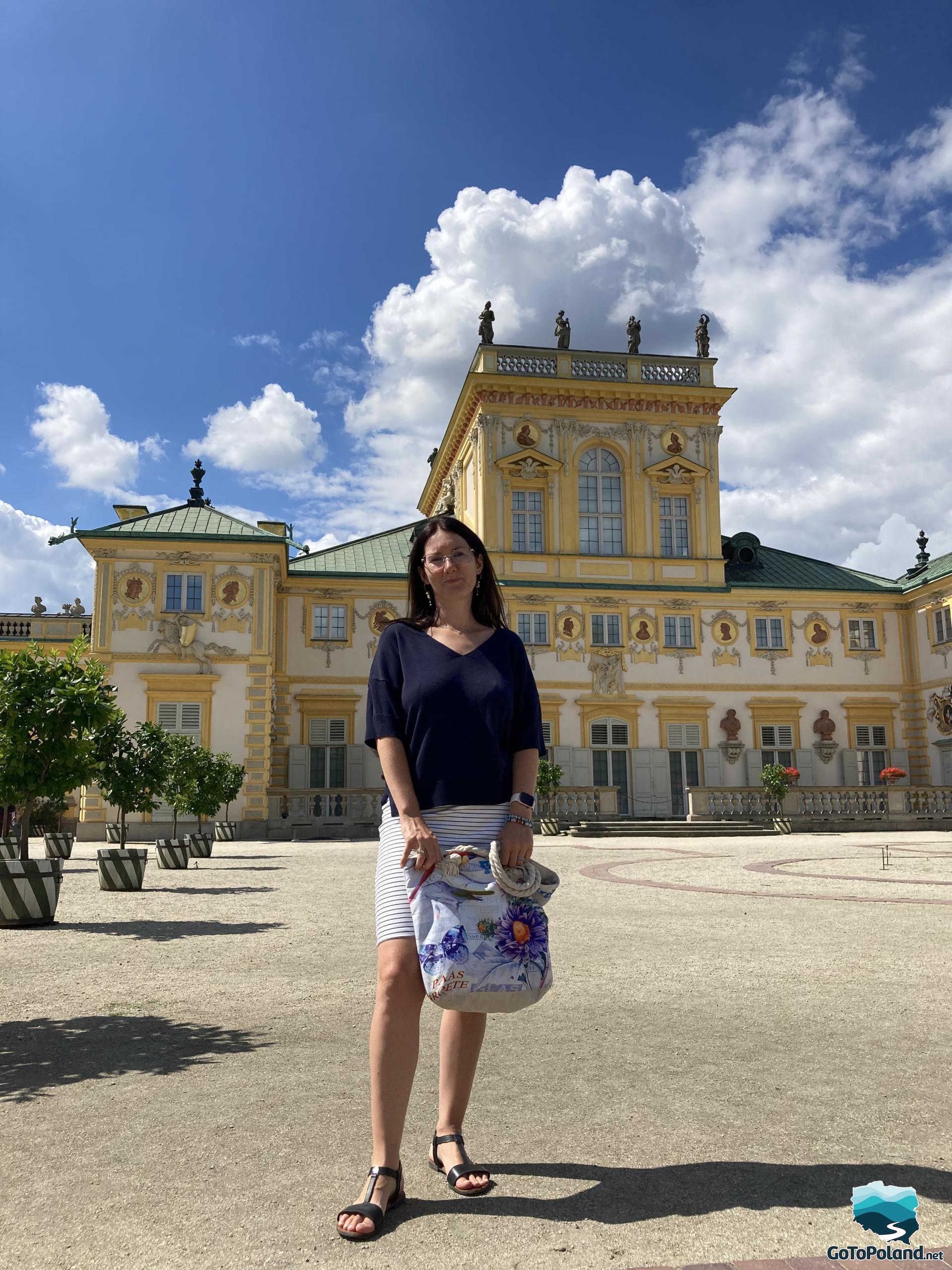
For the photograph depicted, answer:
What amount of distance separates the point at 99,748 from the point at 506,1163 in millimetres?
14120

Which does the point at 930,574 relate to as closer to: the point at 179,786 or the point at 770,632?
the point at 770,632

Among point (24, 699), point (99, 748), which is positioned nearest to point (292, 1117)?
point (24, 699)

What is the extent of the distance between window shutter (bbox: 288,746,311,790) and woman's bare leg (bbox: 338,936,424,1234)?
31157mm

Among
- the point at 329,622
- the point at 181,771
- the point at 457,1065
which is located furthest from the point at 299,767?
the point at 457,1065

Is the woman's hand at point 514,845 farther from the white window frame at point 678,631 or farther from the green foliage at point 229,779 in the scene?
the white window frame at point 678,631

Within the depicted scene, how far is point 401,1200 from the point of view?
319 centimetres

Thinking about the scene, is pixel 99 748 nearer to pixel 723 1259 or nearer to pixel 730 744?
pixel 723 1259

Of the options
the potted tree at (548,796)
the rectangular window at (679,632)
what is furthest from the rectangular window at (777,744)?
the potted tree at (548,796)

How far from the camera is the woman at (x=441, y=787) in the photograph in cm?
332

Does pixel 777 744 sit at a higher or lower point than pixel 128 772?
higher

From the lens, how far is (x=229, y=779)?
26.5m

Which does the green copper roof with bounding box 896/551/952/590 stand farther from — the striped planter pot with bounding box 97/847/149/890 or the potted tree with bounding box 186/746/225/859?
the striped planter pot with bounding box 97/847/149/890

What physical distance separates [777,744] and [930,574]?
8196mm

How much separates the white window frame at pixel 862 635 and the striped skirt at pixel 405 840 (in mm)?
36391
